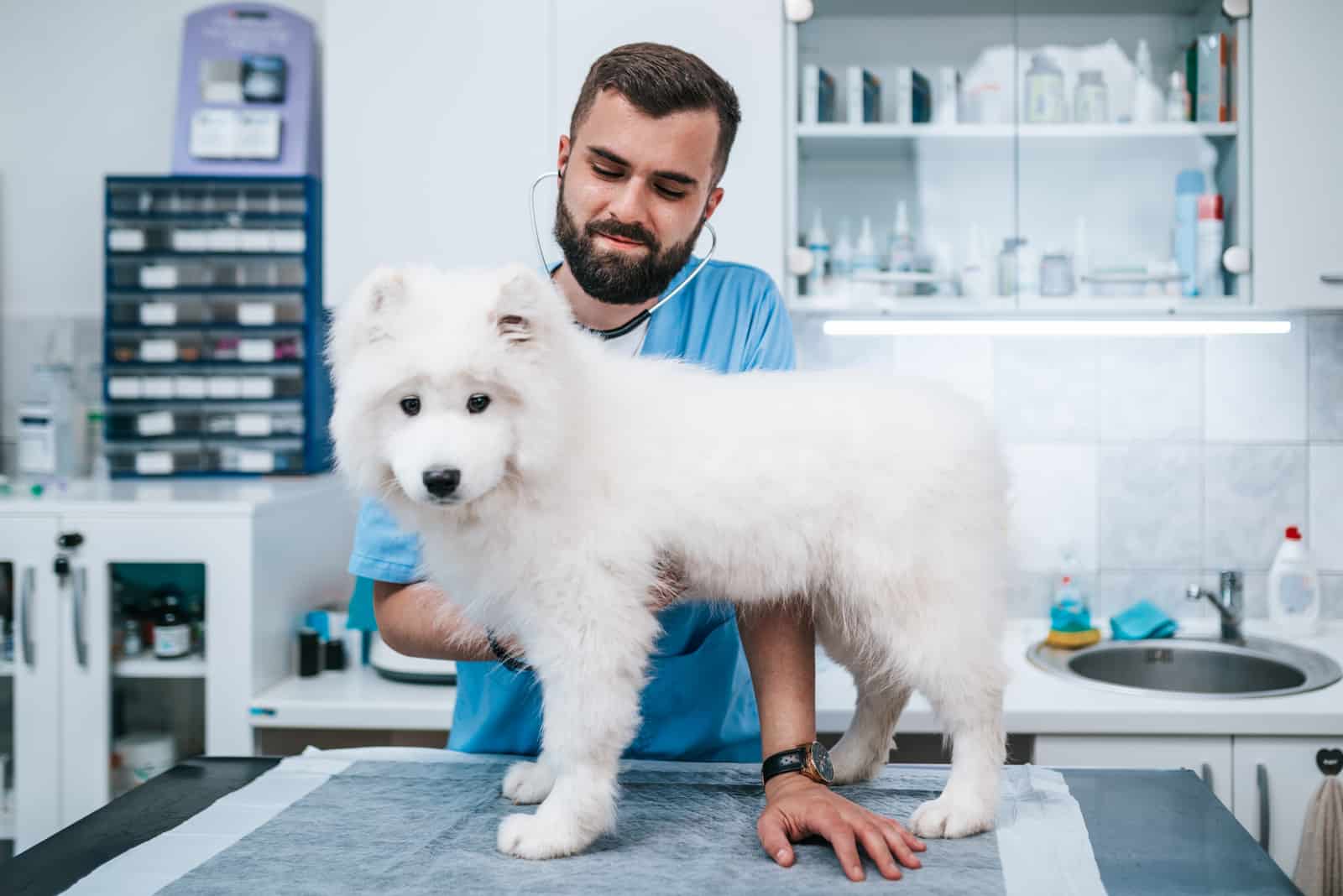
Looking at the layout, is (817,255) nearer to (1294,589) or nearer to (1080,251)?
(1080,251)

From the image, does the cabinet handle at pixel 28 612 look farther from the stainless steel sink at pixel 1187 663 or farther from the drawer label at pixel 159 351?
the stainless steel sink at pixel 1187 663

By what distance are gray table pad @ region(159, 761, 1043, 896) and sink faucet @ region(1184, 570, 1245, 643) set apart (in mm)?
1456

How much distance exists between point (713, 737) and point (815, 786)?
39 cm

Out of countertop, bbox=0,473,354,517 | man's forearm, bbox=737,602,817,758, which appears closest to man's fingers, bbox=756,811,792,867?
man's forearm, bbox=737,602,817,758

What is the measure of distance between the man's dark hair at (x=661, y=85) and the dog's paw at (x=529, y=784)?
86cm

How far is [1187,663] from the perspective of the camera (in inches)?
102

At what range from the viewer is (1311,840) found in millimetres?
2100

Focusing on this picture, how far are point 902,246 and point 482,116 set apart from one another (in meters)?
1.08

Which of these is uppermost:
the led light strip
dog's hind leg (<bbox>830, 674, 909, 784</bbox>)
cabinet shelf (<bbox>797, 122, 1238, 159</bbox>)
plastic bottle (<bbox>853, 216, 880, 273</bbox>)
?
cabinet shelf (<bbox>797, 122, 1238, 159</bbox>)

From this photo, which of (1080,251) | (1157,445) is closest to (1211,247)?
Result: (1080,251)

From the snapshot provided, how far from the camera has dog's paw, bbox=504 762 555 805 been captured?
1.32 meters

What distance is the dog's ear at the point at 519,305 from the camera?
1.01 m

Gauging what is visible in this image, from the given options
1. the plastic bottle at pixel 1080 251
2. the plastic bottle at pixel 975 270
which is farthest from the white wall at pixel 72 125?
the plastic bottle at pixel 1080 251

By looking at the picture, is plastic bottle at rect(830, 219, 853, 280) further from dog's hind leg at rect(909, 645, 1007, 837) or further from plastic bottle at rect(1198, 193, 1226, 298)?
dog's hind leg at rect(909, 645, 1007, 837)
